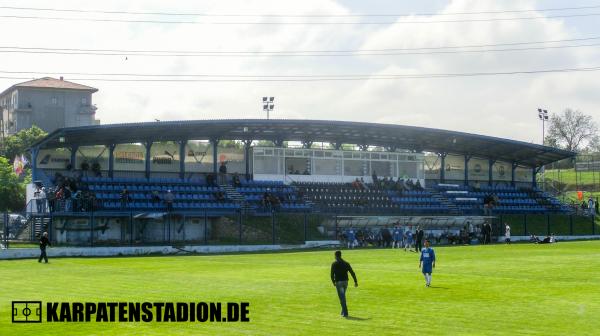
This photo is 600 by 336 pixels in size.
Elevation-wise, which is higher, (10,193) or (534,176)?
(534,176)

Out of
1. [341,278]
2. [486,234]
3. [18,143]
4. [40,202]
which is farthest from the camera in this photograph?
[18,143]

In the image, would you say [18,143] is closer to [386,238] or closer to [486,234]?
[386,238]

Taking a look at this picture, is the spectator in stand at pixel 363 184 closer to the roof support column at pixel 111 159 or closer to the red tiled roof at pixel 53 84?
the roof support column at pixel 111 159

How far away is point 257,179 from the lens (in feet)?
249

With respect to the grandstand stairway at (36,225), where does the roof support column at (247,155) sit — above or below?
above

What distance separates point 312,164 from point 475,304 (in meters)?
54.6

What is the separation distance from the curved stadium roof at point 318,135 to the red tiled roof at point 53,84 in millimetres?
75081

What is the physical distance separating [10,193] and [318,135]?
41017 millimetres

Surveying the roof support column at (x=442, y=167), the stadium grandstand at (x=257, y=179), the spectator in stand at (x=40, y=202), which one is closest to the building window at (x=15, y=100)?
the stadium grandstand at (x=257, y=179)

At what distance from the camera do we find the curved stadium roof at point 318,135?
219ft

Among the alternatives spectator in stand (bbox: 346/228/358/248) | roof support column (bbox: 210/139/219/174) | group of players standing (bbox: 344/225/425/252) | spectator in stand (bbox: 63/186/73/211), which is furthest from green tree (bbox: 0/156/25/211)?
spectator in stand (bbox: 346/228/358/248)

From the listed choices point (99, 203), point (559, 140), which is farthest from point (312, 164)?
point (559, 140)

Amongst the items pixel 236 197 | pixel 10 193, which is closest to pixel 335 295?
pixel 236 197

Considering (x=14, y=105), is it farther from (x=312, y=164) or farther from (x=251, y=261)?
A: (x=251, y=261)
